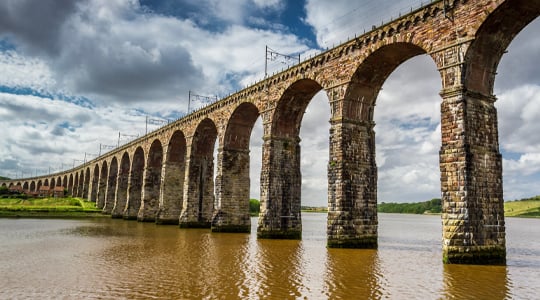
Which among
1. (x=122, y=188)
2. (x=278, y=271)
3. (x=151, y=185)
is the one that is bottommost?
(x=278, y=271)

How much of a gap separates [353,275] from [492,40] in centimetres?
1109

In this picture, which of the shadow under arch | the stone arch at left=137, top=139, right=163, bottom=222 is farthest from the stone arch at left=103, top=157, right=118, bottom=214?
the shadow under arch

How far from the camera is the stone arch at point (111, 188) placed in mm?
61781

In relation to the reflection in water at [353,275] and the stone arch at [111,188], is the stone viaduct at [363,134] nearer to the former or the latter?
the reflection in water at [353,275]

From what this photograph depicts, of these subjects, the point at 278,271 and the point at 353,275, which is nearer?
the point at 353,275

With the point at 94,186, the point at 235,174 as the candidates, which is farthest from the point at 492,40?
the point at 94,186

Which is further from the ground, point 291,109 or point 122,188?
point 291,109

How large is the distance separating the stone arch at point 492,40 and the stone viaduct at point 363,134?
0.14 ft

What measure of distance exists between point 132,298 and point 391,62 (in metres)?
17.6

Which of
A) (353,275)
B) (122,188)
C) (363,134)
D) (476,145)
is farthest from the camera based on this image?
(122,188)

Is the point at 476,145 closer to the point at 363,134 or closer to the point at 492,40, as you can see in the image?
the point at 492,40

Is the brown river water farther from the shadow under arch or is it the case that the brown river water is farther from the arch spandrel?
the arch spandrel

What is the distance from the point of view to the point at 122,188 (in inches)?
2298

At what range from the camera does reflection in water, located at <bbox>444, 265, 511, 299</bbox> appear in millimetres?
10939
